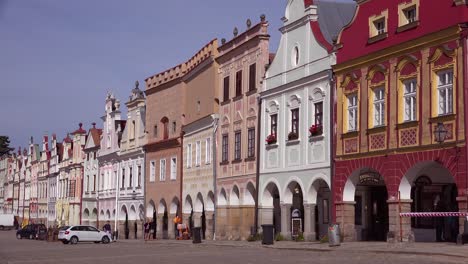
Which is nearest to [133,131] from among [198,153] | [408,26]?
[198,153]

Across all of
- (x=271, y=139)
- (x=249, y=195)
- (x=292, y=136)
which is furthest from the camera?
(x=249, y=195)

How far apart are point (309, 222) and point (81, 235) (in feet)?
76.2

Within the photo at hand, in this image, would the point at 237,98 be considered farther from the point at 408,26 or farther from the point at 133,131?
the point at 133,131

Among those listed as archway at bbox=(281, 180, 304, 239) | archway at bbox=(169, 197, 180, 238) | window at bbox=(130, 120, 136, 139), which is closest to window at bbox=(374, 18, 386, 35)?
archway at bbox=(281, 180, 304, 239)

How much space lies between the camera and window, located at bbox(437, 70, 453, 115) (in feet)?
103

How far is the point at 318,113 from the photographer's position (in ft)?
133

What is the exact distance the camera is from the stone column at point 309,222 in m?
40.8

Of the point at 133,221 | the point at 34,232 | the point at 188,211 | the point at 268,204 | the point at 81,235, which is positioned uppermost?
the point at 268,204

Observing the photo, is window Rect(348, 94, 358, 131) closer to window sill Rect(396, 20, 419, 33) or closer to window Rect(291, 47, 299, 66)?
window sill Rect(396, 20, 419, 33)

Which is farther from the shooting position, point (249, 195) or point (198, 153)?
point (198, 153)

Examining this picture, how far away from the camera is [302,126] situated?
138ft

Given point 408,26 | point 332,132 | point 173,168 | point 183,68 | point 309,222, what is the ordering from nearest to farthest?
1. point 408,26
2. point 332,132
3. point 309,222
4. point 183,68
5. point 173,168

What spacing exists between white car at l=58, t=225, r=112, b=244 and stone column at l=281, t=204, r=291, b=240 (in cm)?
1944

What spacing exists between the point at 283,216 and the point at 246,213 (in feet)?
17.7
